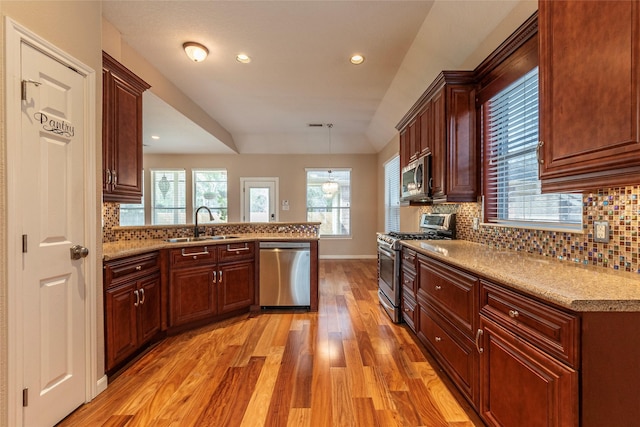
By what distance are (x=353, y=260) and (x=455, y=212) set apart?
432 centimetres

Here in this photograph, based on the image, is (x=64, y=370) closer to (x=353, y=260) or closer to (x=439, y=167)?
(x=439, y=167)

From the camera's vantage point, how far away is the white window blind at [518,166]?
6.17 feet

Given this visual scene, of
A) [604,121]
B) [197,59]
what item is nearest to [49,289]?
[197,59]

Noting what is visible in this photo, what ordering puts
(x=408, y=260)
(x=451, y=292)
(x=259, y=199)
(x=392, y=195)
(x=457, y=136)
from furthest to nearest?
(x=259, y=199) → (x=392, y=195) → (x=408, y=260) → (x=457, y=136) → (x=451, y=292)

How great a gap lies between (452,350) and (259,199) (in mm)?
6132

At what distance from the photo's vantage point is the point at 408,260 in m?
2.76

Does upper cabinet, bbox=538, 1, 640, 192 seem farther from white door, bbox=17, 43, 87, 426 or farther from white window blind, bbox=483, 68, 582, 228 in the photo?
white door, bbox=17, 43, 87, 426

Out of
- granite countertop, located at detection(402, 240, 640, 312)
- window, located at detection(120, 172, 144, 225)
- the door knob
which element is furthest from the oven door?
window, located at detection(120, 172, 144, 225)

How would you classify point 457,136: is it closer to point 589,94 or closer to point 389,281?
point 589,94

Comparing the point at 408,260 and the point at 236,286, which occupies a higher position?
the point at 408,260

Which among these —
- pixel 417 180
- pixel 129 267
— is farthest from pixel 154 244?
pixel 417 180

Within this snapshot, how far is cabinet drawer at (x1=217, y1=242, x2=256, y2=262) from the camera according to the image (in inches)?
124

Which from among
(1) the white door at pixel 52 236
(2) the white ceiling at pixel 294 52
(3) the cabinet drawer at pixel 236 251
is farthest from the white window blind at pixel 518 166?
(1) the white door at pixel 52 236

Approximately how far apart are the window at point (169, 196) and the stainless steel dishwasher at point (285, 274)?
4919 millimetres
